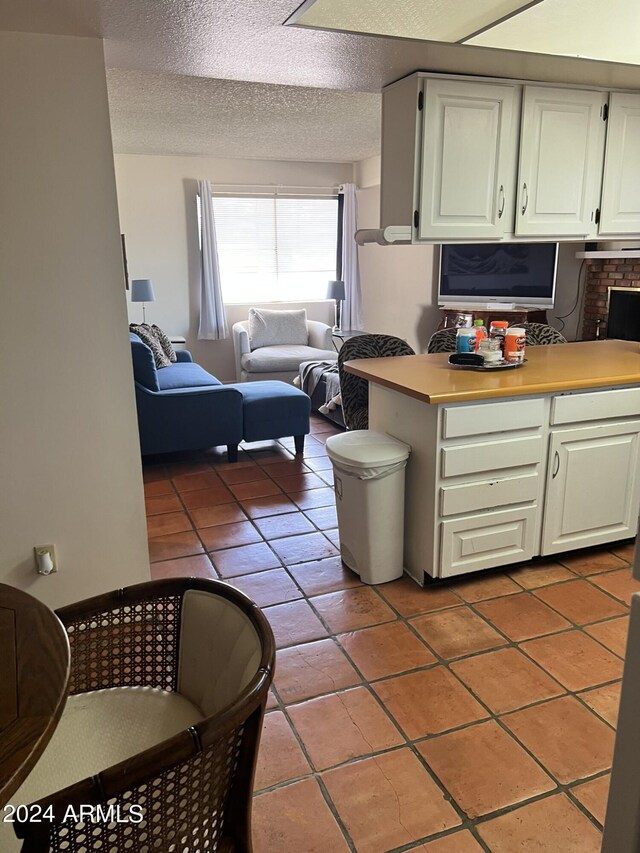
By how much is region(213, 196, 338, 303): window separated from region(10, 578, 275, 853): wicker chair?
6.26m

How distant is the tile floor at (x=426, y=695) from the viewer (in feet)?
5.49

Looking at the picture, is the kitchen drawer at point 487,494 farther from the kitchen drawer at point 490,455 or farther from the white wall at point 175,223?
the white wall at point 175,223

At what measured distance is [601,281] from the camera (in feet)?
17.0

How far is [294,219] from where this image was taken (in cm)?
741

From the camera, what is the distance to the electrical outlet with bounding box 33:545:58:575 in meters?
2.41

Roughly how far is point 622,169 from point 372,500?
86.0 inches

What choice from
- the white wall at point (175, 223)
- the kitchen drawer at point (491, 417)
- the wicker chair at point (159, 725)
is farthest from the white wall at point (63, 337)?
the white wall at point (175, 223)

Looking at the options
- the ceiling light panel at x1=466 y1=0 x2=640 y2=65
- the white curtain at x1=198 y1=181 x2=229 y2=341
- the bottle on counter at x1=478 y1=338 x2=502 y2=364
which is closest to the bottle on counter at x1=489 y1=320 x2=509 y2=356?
the bottle on counter at x1=478 y1=338 x2=502 y2=364

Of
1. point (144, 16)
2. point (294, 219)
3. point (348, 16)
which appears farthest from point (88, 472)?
point (294, 219)

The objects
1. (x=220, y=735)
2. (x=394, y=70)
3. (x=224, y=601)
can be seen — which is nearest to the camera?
(x=220, y=735)

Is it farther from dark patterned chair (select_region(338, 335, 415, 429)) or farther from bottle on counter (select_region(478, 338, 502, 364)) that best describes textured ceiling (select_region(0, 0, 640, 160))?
dark patterned chair (select_region(338, 335, 415, 429))

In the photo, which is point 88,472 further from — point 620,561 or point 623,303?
point 623,303

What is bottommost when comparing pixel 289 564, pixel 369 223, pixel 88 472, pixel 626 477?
pixel 289 564

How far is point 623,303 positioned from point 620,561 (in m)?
2.54
